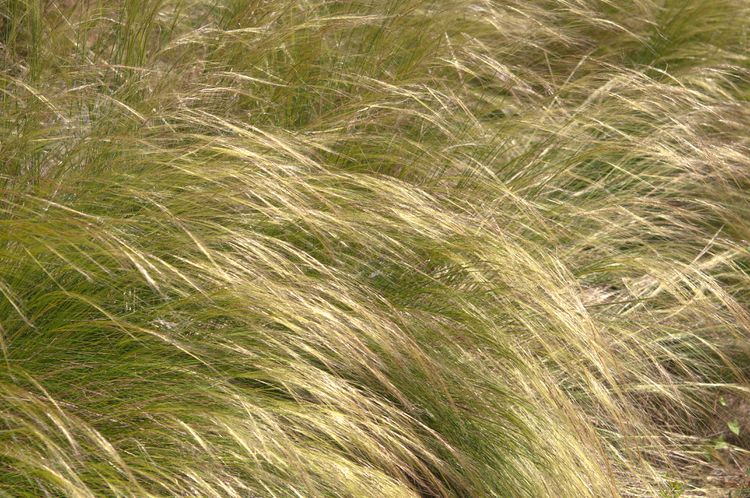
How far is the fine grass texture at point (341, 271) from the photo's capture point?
6.33 ft

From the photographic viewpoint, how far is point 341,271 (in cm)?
224

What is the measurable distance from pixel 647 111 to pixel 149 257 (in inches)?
68.6

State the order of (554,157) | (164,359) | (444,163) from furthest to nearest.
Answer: (554,157)
(444,163)
(164,359)

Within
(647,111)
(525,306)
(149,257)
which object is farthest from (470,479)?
(647,111)

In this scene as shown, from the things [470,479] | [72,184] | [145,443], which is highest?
[72,184]

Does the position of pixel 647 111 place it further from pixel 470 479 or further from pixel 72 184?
pixel 72 184

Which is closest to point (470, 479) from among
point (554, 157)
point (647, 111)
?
point (554, 157)

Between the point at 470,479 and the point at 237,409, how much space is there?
510 millimetres

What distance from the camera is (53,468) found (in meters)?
1.74

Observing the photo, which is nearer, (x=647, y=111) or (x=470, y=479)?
(x=470, y=479)

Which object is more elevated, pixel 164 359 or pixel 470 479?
pixel 164 359

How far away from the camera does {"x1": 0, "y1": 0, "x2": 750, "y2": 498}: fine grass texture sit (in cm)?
193

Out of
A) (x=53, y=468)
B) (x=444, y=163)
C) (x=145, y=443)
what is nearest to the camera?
(x=53, y=468)

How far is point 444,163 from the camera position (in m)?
2.82
